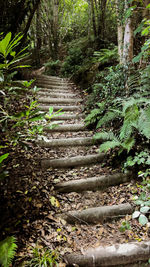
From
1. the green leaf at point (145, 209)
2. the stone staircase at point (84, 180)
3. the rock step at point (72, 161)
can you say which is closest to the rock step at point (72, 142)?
the stone staircase at point (84, 180)

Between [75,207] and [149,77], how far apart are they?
101 inches

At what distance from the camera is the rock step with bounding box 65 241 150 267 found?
167 cm

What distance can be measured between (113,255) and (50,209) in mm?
887

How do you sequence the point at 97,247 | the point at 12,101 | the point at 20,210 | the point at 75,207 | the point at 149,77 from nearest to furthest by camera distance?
1. the point at 97,247
2. the point at 20,210
3. the point at 75,207
4. the point at 149,77
5. the point at 12,101

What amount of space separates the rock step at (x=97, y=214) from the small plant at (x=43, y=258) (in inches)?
17.8

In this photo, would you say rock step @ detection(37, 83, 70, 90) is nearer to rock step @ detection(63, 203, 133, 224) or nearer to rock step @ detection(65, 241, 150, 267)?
rock step @ detection(63, 203, 133, 224)

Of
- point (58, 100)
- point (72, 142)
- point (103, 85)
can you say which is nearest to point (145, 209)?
point (72, 142)

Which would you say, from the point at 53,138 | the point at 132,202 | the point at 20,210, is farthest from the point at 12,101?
the point at 132,202

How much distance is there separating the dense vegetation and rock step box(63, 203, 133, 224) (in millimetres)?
195

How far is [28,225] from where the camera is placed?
1822 millimetres

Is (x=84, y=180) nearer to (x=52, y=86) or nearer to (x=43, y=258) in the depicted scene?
(x=43, y=258)

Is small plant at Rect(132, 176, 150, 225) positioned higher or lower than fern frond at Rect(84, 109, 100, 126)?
lower

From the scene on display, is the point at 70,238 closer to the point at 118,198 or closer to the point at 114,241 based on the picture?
the point at 114,241

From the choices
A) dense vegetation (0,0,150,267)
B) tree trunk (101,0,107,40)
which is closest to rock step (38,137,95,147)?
dense vegetation (0,0,150,267)
